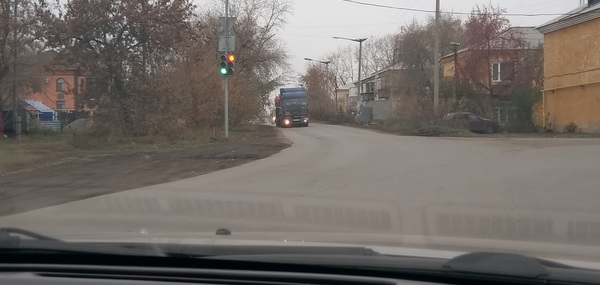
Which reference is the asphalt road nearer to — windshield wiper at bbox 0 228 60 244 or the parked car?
windshield wiper at bbox 0 228 60 244

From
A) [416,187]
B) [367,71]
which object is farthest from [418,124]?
[367,71]

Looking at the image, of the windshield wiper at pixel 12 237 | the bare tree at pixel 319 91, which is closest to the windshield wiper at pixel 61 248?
the windshield wiper at pixel 12 237

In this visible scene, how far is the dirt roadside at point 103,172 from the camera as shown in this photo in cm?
1329

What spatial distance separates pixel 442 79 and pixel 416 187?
120 ft

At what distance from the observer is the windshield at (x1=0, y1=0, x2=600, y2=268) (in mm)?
9541

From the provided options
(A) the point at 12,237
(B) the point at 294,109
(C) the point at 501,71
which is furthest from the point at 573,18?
(A) the point at 12,237

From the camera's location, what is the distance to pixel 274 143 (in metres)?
29.5

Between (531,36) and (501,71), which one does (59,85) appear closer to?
(501,71)

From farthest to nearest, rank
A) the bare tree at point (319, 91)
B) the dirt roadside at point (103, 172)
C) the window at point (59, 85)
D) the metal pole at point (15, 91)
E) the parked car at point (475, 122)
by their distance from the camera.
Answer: the bare tree at point (319, 91), the window at point (59, 85), the parked car at point (475, 122), the metal pole at point (15, 91), the dirt roadside at point (103, 172)

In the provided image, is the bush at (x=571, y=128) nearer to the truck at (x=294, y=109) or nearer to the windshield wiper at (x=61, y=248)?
the truck at (x=294, y=109)

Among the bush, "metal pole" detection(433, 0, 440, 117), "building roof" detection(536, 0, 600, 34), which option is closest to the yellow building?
"building roof" detection(536, 0, 600, 34)

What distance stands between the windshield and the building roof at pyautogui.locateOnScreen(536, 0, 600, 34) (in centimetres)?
→ 15

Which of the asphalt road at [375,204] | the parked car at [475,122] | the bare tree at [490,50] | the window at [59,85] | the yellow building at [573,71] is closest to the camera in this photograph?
the asphalt road at [375,204]

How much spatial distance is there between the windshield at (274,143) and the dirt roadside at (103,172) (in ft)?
0.29
